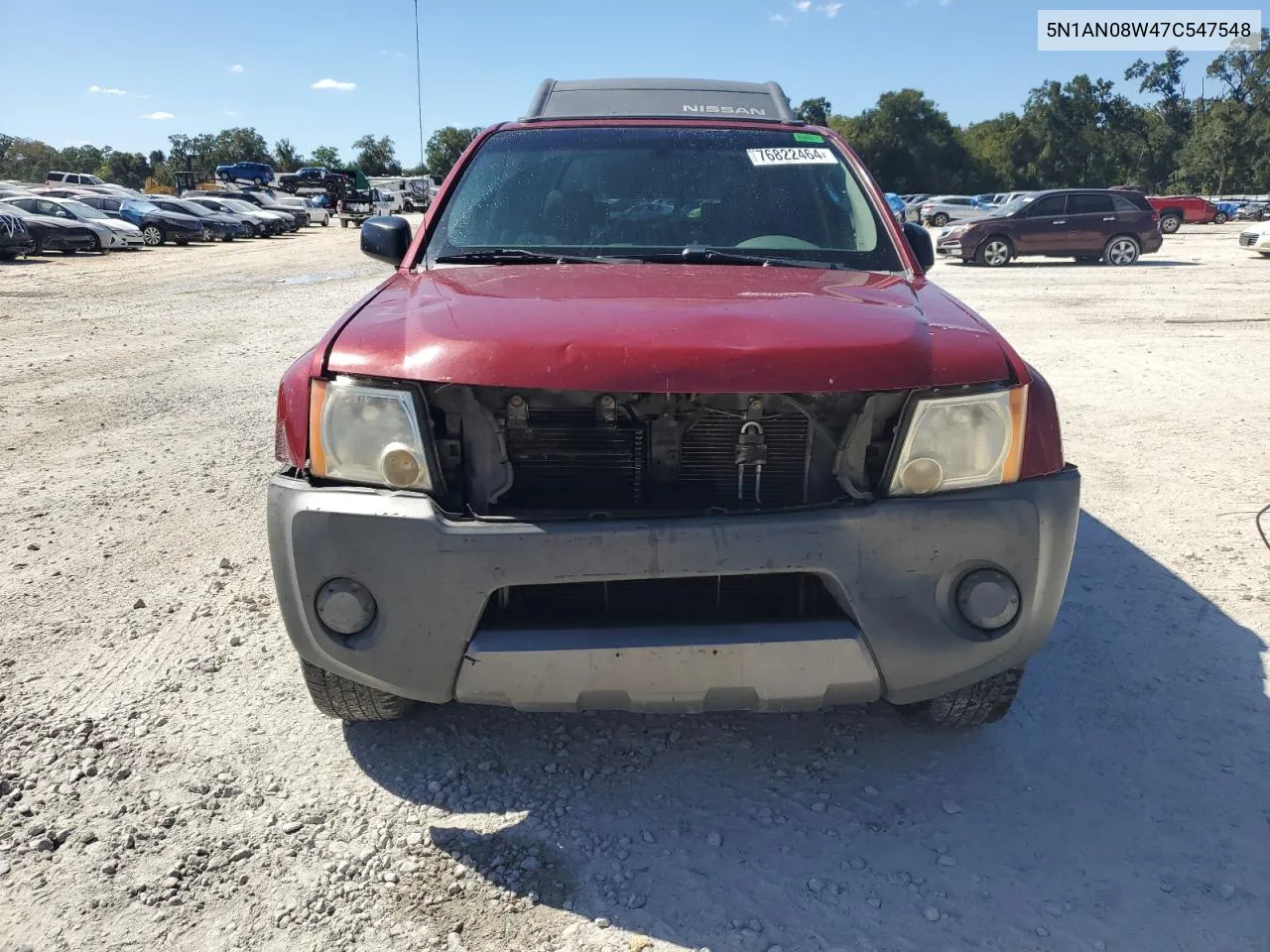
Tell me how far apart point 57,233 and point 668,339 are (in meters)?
24.3

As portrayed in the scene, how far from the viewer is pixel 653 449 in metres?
2.27

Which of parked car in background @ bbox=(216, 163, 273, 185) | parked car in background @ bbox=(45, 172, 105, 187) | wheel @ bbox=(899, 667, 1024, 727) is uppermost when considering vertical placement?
parked car in background @ bbox=(216, 163, 273, 185)

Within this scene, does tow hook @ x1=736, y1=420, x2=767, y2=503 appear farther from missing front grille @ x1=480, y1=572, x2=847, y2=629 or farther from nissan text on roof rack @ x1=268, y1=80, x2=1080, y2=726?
missing front grille @ x1=480, y1=572, x2=847, y2=629

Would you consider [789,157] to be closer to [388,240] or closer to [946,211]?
[388,240]

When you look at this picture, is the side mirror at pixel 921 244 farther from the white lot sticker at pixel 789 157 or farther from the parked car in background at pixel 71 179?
the parked car in background at pixel 71 179

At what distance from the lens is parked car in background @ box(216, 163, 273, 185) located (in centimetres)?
6103

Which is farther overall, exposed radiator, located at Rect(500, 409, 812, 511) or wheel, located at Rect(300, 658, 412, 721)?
wheel, located at Rect(300, 658, 412, 721)

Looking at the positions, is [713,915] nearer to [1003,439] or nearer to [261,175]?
[1003,439]

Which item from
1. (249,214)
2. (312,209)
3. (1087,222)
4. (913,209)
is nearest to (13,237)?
(249,214)

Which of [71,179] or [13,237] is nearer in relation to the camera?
[13,237]

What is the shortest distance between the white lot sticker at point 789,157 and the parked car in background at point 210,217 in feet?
96.2

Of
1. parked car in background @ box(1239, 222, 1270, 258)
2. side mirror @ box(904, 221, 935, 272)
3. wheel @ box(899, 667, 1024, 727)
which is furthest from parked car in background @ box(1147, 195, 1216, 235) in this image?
wheel @ box(899, 667, 1024, 727)

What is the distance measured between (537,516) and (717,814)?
0.94 meters

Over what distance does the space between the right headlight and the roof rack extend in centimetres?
203
